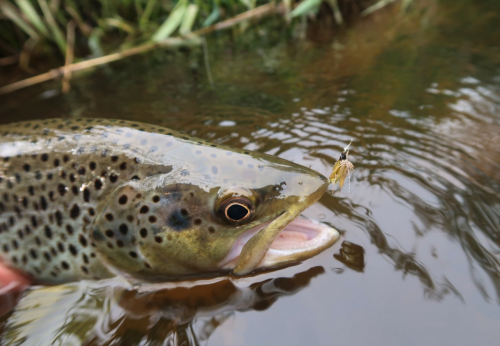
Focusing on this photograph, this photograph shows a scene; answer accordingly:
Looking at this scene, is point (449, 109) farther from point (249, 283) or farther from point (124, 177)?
point (124, 177)

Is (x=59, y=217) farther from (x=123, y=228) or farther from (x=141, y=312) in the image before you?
(x=141, y=312)

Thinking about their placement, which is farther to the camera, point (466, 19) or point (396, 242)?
point (466, 19)

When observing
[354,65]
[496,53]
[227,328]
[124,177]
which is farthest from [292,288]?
[496,53]

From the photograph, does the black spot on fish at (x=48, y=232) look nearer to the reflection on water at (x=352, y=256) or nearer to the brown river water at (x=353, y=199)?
the brown river water at (x=353, y=199)

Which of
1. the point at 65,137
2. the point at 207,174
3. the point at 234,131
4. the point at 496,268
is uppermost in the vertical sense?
the point at 65,137

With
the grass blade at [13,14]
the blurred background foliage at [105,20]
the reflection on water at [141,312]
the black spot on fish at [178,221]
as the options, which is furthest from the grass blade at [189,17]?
the reflection on water at [141,312]

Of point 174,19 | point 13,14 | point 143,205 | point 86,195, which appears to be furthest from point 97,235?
point 13,14
